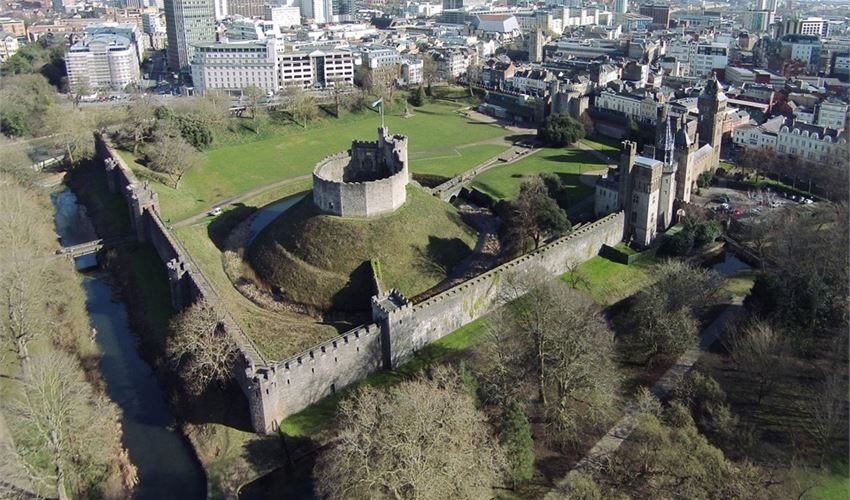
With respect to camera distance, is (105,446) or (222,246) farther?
(222,246)

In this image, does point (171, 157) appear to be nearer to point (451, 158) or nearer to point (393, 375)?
point (451, 158)

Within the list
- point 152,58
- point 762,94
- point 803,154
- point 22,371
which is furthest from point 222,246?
point 152,58

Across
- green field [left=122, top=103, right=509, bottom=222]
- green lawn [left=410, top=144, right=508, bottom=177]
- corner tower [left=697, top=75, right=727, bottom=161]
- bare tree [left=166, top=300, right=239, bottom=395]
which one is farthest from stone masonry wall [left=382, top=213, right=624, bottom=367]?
corner tower [left=697, top=75, right=727, bottom=161]

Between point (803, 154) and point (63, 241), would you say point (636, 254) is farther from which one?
point (63, 241)

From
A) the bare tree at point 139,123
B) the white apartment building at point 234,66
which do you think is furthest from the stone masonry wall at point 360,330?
the white apartment building at point 234,66

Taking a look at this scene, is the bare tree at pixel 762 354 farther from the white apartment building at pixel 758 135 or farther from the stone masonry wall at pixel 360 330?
the white apartment building at pixel 758 135

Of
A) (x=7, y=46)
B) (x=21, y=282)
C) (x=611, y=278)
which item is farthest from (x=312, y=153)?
(x=7, y=46)
